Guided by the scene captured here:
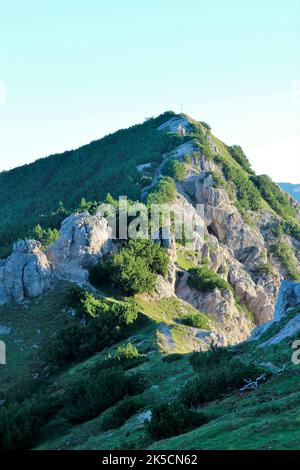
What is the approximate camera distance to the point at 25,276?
1673 inches

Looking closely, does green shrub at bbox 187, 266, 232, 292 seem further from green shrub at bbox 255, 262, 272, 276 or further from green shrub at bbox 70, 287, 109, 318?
green shrub at bbox 255, 262, 272, 276

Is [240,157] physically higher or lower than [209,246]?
higher

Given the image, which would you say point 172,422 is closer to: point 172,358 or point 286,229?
point 172,358

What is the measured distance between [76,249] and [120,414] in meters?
25.0

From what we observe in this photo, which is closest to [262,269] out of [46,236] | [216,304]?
[216,304]

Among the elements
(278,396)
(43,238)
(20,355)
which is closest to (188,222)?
(43,238)

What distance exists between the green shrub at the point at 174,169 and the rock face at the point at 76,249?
83.1ft

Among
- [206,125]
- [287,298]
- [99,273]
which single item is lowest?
[287,298]

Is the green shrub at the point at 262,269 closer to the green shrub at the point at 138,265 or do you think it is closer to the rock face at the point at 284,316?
the green shrub at the point at 138,265

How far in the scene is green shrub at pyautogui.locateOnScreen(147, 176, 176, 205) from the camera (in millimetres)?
59938

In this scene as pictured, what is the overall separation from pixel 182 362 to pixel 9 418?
8.21 m

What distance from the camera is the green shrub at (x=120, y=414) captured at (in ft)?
68.0

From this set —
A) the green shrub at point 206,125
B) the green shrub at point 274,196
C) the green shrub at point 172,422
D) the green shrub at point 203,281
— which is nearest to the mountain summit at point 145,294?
the green shrub at point 172,422

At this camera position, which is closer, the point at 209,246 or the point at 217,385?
the point at 217,385
